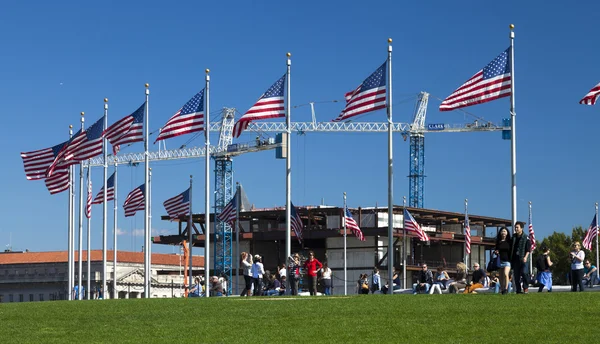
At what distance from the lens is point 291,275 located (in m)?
44.1

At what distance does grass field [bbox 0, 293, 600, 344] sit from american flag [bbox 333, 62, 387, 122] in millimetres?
15056

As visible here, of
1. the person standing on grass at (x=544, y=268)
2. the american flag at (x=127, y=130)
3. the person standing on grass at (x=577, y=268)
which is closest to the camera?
the person standing on grass at (x=577, y=268)

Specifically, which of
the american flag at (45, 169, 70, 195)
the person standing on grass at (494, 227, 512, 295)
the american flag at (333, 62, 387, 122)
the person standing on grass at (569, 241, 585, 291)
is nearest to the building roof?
the american flag at (45, 169, 70, 195)

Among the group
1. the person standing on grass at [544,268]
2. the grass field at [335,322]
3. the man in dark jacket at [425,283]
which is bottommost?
the man in dark jacket at [425,283]

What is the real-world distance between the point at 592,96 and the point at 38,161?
110 feet

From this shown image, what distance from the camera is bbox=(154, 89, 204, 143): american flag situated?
154ft

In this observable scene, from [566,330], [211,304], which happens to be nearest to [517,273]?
[211,304]

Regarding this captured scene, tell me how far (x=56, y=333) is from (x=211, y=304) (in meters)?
8.31

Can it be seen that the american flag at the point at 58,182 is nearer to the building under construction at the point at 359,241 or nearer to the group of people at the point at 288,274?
the group of people at the point at 288,274

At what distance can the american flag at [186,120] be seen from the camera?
4688 cm

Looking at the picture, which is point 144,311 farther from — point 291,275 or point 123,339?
point 291,275

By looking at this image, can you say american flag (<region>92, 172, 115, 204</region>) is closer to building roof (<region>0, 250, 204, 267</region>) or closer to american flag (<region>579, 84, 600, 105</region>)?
american flag (<region>579, 84, 600, 105</region>)

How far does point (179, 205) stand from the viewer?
69312 mm

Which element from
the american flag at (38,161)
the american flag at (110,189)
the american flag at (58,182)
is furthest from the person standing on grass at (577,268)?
the american flag at (110,189)
